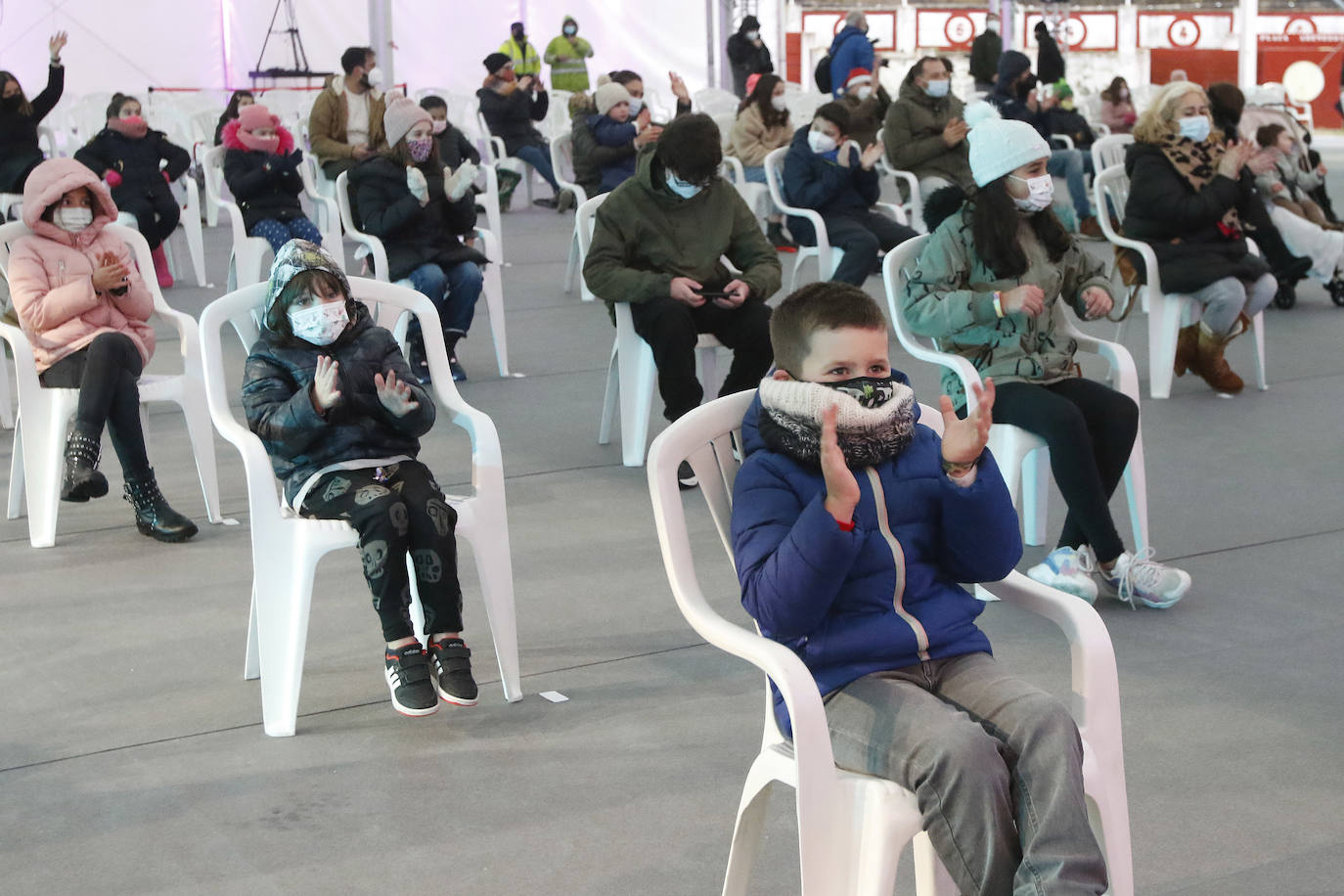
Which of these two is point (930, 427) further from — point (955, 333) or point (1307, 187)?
point (1307, 187)

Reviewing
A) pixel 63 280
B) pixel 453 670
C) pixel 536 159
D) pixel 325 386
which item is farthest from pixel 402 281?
pixel 536 159

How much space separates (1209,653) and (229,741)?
2052mm

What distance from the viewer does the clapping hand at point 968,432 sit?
79.8 inches

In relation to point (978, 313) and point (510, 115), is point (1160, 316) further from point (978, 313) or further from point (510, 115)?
point (510, 115)

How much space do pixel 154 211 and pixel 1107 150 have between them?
5096 mm

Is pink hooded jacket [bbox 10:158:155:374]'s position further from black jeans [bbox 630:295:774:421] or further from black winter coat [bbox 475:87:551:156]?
black winter coat [bbox 475:87:551:156]

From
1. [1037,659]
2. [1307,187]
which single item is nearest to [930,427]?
[1037,659]

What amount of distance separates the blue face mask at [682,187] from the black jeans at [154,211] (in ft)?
14.1

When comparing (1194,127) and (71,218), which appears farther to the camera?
(1194,127)

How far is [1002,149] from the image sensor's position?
3.81 metres

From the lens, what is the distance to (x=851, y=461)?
85.7 inches

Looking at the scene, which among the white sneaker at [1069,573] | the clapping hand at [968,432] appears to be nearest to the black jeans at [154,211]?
the white sneaker at [1069,573]

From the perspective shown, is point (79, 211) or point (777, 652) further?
point (79, 211)

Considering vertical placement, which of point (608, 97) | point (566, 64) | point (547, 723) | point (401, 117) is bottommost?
point (547, 723)
